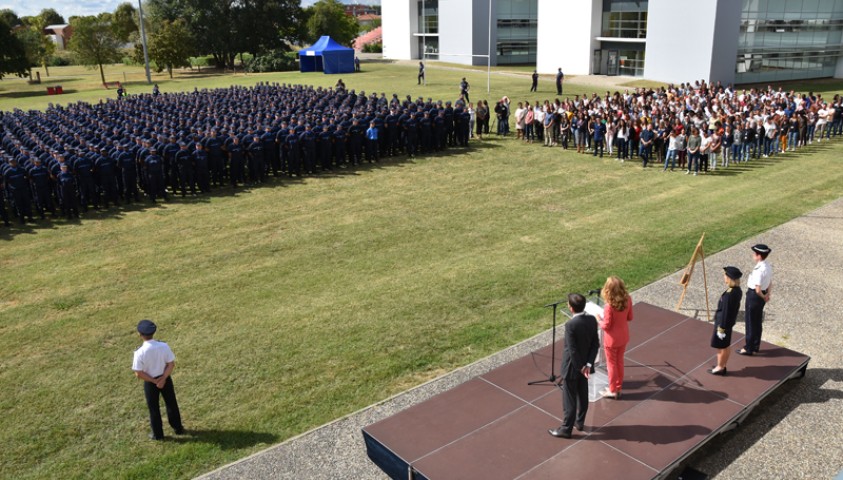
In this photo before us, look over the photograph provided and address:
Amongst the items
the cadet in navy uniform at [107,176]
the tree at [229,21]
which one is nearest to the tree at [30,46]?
the tree at [229,21]

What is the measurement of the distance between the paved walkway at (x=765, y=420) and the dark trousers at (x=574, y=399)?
1304mm

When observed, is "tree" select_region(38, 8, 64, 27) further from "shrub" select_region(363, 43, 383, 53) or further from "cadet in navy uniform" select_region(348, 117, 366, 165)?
"cadet in navy uniform" select_region(348, 117, 366, 165)

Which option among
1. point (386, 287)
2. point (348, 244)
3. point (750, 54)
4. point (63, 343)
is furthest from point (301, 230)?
point (750, 54)

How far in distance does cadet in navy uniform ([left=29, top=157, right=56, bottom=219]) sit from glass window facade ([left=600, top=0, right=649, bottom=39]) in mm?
40188

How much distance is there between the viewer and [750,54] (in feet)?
137

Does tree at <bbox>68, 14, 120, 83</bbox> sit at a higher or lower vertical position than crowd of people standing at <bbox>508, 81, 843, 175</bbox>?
higher

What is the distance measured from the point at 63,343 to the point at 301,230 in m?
5.86

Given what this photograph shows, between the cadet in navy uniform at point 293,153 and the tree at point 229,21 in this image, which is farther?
the tree at point 229,21

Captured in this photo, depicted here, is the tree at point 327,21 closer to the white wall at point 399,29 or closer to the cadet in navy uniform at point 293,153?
the white wall at point 399,29

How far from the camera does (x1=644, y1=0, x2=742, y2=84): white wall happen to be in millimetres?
38344

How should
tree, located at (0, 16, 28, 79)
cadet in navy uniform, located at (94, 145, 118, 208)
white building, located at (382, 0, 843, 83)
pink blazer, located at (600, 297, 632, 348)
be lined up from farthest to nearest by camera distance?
1. tree, located at (0, 16, 28, 79)
2. white building, located at (382, 0, 843, 83)
3. cadet in navy uniform, located at (94, 145, 118, 208)
4. pink blazer, located at (600, 297, 632, 348)

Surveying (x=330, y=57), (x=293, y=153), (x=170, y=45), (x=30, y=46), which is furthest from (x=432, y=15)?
(x=293, y=153)

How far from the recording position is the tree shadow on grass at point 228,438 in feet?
23.1

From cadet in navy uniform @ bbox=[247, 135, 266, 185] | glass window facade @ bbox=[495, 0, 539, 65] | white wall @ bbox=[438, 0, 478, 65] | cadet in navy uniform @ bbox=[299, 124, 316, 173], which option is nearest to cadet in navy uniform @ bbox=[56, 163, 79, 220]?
cadet in navy uniform @ bbox=[247, 135, 266, 185]
